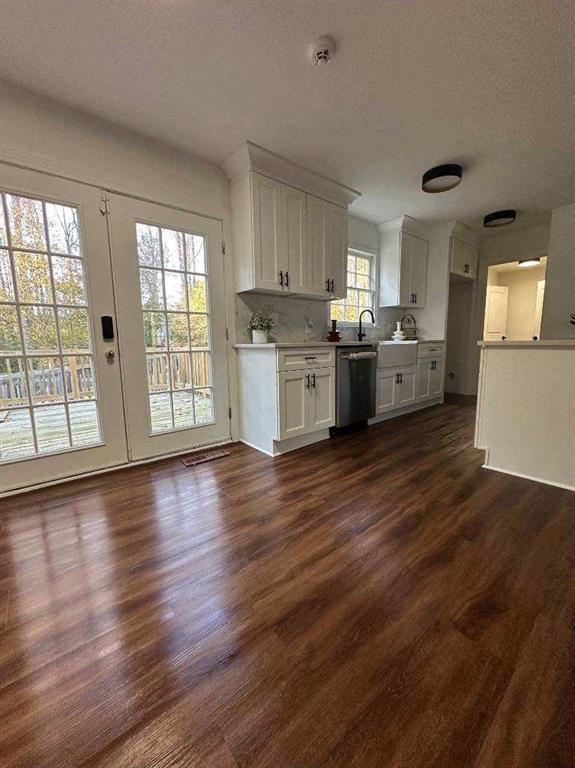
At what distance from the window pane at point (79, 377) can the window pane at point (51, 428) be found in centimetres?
13

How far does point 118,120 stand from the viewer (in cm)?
221

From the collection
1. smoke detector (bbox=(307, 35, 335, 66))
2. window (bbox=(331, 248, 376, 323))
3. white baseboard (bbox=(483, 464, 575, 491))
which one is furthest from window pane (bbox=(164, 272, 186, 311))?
white baseboard (bbox=(483, 464, 575, 491))

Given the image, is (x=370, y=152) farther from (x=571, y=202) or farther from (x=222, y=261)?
(x=571, y=202)

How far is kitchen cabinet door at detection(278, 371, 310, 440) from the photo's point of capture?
8.71ft

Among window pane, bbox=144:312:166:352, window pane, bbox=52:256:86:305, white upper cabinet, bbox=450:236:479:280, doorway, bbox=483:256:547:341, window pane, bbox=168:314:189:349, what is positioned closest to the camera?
window pane, bbox=52:256:86:305

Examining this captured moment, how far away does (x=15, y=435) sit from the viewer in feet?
6.82

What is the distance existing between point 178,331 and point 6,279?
3.66 feet

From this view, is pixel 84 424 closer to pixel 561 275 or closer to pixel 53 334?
pixel 53 334

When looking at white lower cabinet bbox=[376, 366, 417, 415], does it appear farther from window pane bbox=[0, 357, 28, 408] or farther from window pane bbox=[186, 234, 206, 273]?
window pane bbox=[0, 357, 28, 408]

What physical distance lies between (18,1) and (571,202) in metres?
4.99

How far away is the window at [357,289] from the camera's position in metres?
4.03

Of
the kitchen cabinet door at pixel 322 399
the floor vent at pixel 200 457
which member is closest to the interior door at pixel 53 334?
the floor vent at pixel 200 457

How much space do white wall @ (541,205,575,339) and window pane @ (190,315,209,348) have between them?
4167mm

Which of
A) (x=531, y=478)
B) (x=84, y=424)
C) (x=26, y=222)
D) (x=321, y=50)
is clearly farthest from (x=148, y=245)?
(x=531, y=478)
